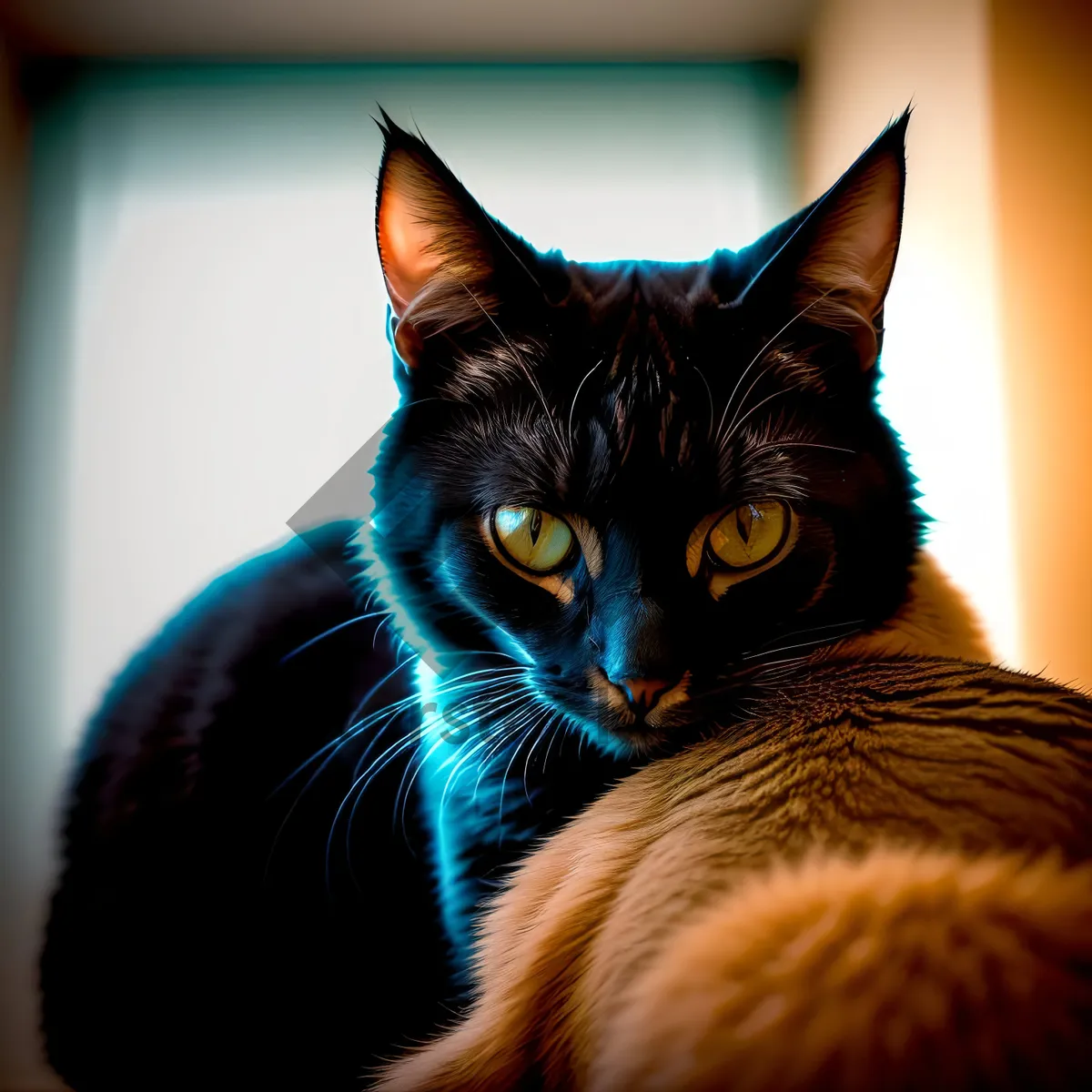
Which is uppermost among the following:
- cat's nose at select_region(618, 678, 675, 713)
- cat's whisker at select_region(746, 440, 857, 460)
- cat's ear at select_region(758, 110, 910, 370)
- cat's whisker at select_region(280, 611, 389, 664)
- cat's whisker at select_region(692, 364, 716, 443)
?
cat's ear at select_region(758, 110, 910, 370)

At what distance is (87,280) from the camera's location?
93cm

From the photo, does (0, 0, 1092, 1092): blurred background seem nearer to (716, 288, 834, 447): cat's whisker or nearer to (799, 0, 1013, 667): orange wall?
(799, 0, 1013, 667): orange wall

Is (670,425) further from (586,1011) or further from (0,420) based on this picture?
(0,420)

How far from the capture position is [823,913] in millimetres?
562

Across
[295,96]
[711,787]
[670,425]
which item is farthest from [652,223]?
[711,787]

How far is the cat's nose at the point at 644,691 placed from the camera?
2.21 feet

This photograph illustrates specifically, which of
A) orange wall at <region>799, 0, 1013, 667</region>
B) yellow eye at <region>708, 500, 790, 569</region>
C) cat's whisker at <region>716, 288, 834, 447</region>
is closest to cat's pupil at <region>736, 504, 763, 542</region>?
yellow eye at <region>708, 500, 790, 569</region>

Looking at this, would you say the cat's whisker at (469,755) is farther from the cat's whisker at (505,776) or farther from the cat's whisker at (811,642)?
the cat's whisker at (811,642)

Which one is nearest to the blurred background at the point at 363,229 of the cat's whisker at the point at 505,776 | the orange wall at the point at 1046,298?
the orange wall at the point at 1046,298

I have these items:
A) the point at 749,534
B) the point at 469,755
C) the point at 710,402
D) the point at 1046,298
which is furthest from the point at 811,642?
the point at 1046,298

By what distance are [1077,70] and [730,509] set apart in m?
0.63

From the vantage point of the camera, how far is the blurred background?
863 millimetres

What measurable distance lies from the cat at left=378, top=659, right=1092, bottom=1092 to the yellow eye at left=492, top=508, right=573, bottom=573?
0.67 ft

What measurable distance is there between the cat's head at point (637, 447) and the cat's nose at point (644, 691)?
0.03m
